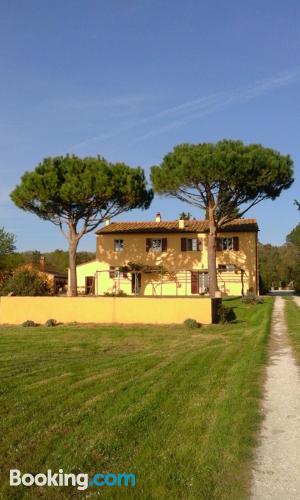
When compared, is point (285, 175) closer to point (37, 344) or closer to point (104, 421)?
point (37, 344)

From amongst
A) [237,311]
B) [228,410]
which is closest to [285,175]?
[237,311]

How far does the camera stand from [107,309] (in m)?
21.0

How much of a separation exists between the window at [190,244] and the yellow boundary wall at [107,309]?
17178 mm

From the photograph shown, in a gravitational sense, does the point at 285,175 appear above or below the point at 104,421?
above

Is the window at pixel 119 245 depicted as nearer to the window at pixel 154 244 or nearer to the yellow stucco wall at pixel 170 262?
the yellow stucco wall at pixel 170 262

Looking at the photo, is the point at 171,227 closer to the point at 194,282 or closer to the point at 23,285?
the point at 194,282

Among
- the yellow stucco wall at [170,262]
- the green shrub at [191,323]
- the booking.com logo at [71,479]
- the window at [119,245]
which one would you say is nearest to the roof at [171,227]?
the yellow stucco wall at [170,262]

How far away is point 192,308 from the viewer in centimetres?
1958

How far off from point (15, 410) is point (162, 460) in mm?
2836

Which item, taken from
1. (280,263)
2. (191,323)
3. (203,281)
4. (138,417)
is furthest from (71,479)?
(280,263)

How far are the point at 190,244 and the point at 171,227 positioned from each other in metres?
2.40

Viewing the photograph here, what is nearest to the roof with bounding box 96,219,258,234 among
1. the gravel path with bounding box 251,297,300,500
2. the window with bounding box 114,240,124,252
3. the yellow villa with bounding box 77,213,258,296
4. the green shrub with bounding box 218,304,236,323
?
the yellow villa with bounding box 77,213,258,296

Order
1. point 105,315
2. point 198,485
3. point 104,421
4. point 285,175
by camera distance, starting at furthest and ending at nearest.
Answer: point 285,175, point 105,315, point 104,421, point 198,485

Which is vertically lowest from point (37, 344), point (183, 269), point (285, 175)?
point (37, 344)
